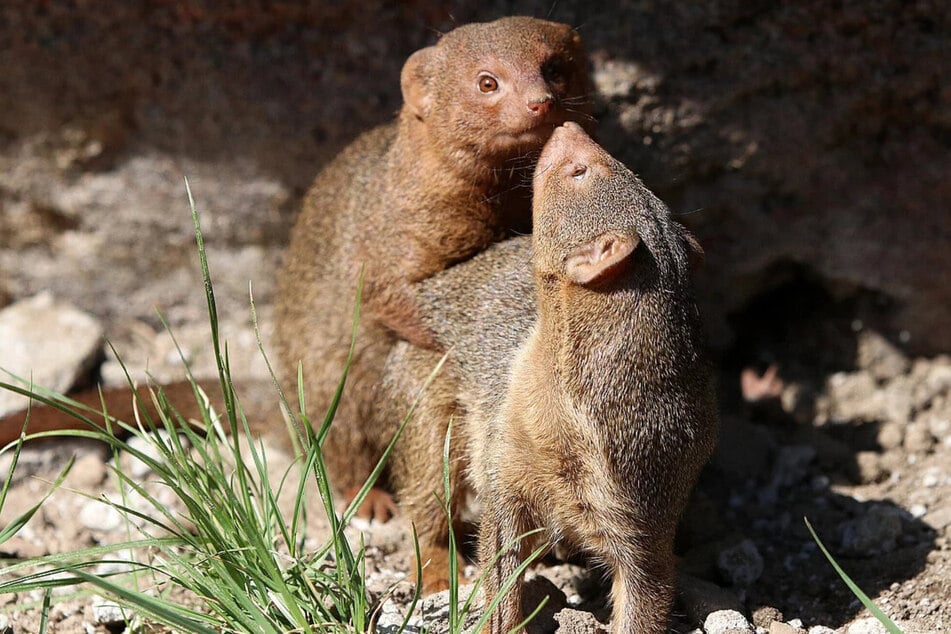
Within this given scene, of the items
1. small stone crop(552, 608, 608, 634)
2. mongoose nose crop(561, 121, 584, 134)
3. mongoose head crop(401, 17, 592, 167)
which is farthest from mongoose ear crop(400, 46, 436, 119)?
small stone crop(552, 608, 608, 634)

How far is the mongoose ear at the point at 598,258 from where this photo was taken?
2.42 metres

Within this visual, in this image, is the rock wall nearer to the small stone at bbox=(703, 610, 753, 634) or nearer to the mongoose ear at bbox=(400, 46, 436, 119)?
the mongoose ear at bbox=(400, 46, 436, 119)

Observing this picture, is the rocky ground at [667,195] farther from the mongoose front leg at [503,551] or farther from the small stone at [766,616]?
the mongoose front leg at [503,551]

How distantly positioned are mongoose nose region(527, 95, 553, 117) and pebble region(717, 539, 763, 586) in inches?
57.9

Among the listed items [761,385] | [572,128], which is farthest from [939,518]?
[572,128]

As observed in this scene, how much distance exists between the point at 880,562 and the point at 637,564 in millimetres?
993

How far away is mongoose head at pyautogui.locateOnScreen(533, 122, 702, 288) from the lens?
8.11 feet

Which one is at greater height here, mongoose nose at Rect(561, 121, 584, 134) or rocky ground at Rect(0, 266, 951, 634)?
mongoose nose at Rect(561, 121, 584, 134)

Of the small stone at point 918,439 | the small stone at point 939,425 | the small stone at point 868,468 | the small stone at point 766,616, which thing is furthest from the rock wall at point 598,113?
the small stone at point 766,616

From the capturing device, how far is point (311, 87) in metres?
4.01

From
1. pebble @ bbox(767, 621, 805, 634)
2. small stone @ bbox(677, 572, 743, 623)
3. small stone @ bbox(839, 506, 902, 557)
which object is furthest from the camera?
small stone @ bbox(839, 506, 902, 557)

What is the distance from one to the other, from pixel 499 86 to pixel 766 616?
5.68 ft

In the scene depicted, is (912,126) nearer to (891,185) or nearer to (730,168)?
(891,185)

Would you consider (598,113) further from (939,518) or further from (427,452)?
(939,518)
